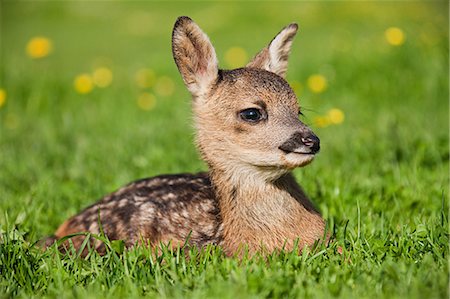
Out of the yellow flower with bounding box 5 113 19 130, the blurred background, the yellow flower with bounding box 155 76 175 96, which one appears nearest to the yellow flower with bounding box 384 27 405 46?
the blurred background

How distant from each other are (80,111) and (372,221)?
5.03 meters

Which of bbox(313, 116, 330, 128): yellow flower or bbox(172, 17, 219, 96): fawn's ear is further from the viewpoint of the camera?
bbox(313, 116, 330, 128): yellow flower

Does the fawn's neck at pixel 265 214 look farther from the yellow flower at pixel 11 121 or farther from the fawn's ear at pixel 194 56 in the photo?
the yellow flower at pixel 11 121

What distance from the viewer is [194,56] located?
16.5 ft

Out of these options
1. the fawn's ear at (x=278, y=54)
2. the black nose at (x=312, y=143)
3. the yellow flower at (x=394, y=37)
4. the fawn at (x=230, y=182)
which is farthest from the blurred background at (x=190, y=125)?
the black nose at (x=312, y=143)

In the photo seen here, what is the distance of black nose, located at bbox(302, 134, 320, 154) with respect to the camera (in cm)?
431

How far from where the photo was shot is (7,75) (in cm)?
966

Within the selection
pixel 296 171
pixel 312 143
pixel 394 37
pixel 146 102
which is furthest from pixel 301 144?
pixel 146 102

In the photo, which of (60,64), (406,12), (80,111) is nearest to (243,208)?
(80,111)

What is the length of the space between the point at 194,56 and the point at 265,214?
4.12 feet

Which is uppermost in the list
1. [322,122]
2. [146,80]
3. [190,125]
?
[146,80]

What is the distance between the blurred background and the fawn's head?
0.55 m

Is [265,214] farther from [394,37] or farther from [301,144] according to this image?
[394,37]

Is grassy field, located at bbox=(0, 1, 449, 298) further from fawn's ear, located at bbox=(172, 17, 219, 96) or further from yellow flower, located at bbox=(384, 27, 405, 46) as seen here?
fawn's ear, located at bbox=(172, 17, 219, 96)
